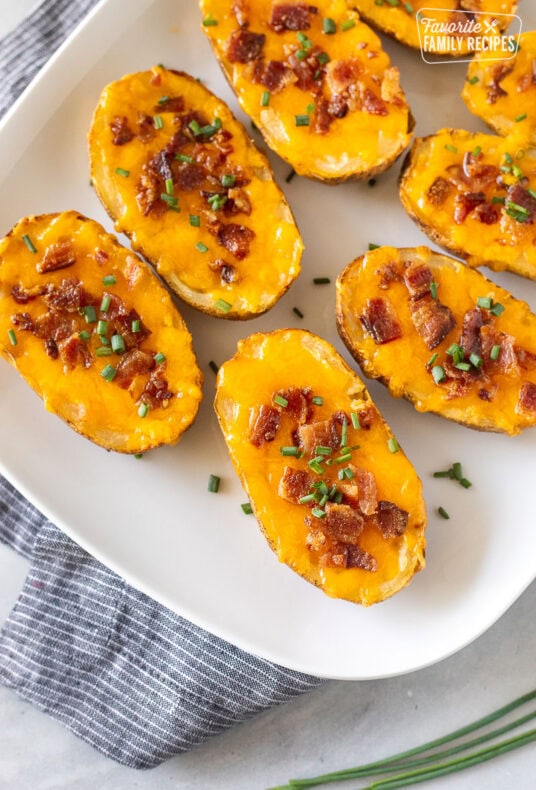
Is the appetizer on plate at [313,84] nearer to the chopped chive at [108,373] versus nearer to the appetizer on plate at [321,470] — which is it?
the appetizer on plate at [321,470]

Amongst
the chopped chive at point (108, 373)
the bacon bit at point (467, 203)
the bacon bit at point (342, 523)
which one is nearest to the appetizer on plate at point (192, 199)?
the chopped chive at point (108, 373)

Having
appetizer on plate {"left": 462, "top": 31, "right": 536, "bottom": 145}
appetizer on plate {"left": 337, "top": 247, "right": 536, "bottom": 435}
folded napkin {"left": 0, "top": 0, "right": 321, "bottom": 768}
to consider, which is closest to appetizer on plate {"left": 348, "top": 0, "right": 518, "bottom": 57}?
appetizer on plate {"left": 462, "top": 31, "right": 536, "bottom": 145}

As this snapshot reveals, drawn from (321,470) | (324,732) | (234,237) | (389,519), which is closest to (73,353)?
(234,237)

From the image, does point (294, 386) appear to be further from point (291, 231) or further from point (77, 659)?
point (77, 659)

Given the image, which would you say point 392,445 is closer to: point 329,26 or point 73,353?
point 73,353

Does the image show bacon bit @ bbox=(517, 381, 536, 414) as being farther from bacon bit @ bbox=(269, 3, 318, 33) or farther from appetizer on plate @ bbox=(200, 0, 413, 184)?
bacon bit @ bbox=(269, 3, 318, 33)
